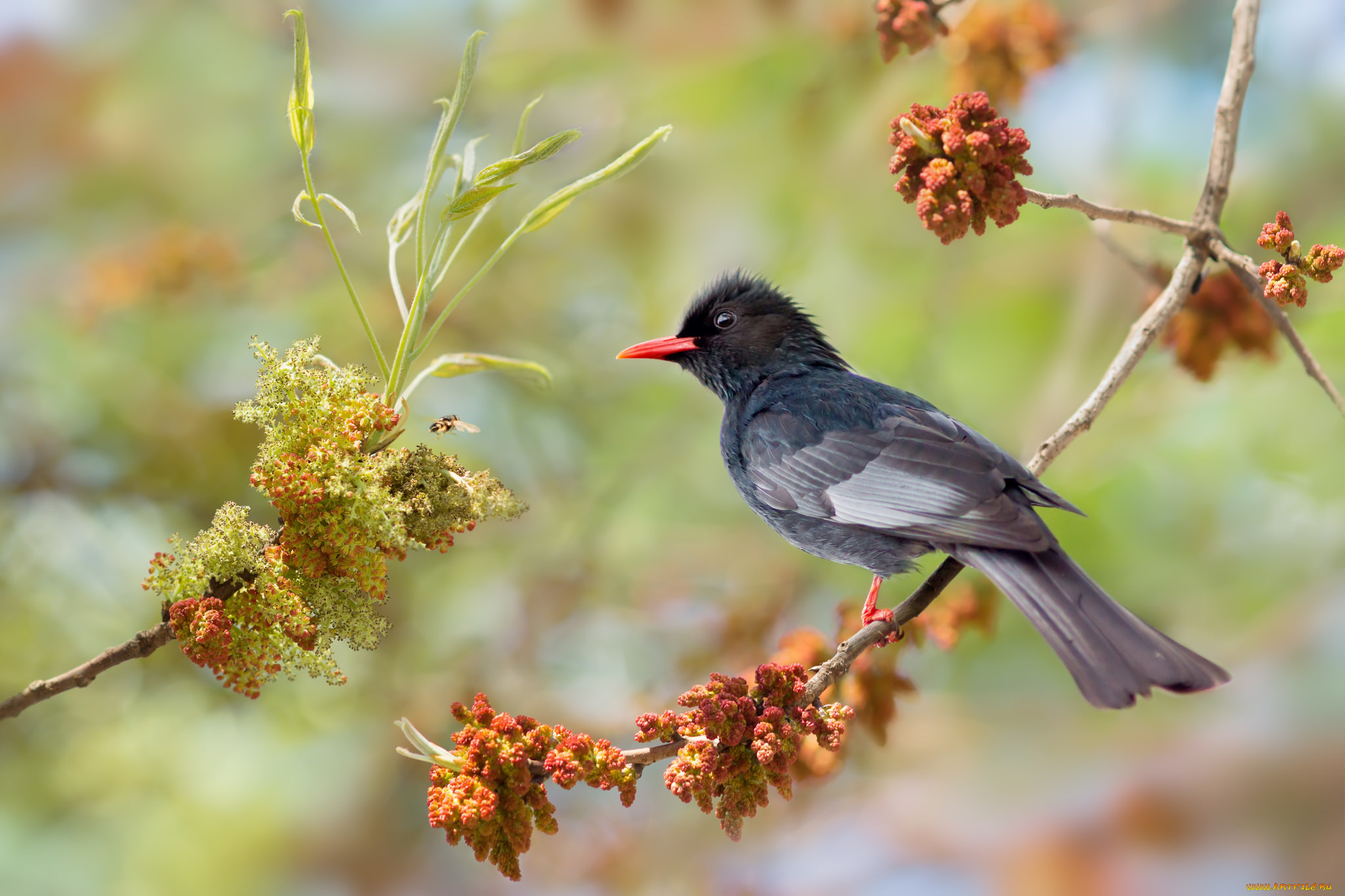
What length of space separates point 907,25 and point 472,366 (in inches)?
46.4

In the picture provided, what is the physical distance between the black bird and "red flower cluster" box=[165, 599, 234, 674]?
36.9 inches

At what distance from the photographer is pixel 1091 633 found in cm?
128

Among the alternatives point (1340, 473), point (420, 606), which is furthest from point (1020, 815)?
point (420, 606)

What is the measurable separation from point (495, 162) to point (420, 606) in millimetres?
1815

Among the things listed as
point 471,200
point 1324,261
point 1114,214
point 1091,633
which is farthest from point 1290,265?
point 471,200

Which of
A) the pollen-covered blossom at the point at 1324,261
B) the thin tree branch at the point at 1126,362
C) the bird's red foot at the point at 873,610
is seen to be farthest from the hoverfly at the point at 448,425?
the pollen-covered blossom at the point at 1324,261

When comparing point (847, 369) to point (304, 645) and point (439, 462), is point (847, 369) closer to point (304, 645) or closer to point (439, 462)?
point (439, 462)

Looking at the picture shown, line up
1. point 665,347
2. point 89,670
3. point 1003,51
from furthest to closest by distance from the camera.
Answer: point 1003,51
point 665,347
point 89,670

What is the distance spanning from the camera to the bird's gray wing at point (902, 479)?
1.44 metres

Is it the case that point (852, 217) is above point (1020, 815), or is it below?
above

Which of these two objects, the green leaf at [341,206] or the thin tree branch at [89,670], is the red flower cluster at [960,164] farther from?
the thin tree branch at [89,670]

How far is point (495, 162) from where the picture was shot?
1.01 metres

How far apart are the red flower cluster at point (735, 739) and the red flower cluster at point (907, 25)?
1.24 meters

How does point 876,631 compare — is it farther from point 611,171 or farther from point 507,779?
point 611,171
